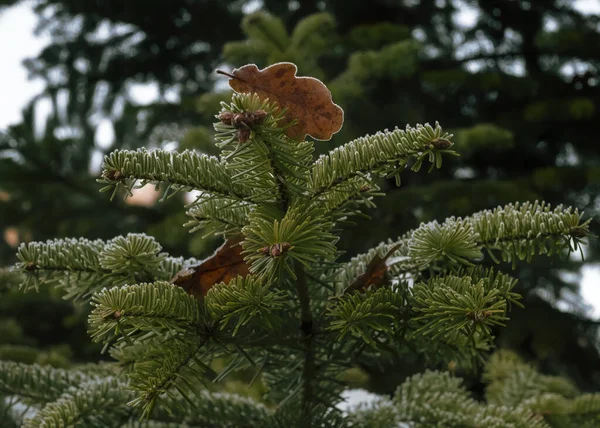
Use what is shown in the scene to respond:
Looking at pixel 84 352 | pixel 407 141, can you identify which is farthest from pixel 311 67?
pixel 407 141

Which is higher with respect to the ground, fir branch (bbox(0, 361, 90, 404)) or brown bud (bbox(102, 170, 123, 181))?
brown bud (bbox(102, 170, 123, 181))

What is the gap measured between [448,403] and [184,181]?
418mm

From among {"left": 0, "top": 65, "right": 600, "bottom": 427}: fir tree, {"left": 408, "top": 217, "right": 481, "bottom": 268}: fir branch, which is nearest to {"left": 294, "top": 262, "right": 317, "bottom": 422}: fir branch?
{"left": 0, "top": 65, "right": 600, "bottom": 427}: fir tree

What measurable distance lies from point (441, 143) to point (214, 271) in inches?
9.1

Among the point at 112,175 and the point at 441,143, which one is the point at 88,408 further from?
the point at 441,143

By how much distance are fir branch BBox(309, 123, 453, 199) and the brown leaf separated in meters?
0.10

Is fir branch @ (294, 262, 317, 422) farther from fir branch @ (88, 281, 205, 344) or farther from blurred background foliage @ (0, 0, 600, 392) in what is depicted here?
blurred background foliage @ (0, 0, 600, 392)

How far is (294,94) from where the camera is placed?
0.53 meters

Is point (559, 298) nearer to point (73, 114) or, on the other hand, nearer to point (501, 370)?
point (501, 370)

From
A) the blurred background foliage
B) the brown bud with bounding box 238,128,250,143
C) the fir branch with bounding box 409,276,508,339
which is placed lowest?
the fir branch with bounding box 409,276,508,339

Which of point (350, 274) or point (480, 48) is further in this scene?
point (480, 48)

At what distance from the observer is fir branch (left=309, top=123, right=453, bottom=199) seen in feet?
1.69

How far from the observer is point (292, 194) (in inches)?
21.8

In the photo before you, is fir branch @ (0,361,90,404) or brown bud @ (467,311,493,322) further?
fir branch @ (0,361,90,404)
